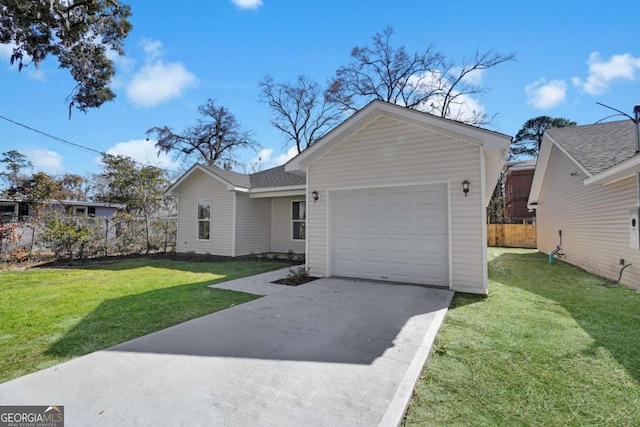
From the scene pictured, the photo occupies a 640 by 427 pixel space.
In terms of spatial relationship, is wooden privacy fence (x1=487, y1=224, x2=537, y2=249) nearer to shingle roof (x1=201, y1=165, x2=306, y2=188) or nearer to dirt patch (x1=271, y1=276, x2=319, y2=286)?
shingle roof (x1=201, y1=165, x2=306, y2=188)

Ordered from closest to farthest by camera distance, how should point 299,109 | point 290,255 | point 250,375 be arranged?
1. point 250,375
2. point 290,255
3. point 299,109

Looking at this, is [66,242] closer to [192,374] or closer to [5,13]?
[5,13]

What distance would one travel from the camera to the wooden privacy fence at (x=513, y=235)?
18.1 m

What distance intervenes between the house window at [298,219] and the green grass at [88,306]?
3818mm

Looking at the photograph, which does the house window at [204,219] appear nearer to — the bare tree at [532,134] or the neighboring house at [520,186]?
the neighboring house at [520,186]

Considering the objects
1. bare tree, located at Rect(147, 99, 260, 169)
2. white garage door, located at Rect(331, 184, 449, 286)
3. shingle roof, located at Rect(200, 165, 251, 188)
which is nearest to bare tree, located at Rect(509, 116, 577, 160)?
bare tree, located at Rect(147, 99, 260, 169)

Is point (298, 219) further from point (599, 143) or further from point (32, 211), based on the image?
point (32, 211)

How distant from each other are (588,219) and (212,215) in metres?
13.3

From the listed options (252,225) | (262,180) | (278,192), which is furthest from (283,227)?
(262,180)

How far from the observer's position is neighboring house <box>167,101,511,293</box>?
579 cm

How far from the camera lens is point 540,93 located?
19.8 metres

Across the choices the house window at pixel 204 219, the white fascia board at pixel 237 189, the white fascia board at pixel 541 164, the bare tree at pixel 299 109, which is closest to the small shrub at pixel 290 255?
the white fascia board at pixel 237 189

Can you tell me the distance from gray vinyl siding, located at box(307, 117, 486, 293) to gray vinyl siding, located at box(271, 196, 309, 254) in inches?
194

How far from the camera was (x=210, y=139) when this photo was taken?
27.2 meters
